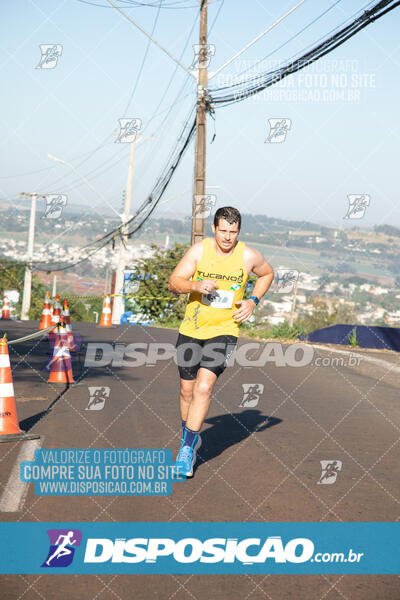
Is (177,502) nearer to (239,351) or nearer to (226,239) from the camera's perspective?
(226,239)

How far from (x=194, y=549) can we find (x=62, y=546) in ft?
2.50

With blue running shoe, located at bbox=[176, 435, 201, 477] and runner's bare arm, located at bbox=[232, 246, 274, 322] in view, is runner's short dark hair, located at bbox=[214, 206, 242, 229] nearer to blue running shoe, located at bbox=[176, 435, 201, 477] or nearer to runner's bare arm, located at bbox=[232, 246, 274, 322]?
runner's bare arm, located at bbox=[232, 246, 274, 322]

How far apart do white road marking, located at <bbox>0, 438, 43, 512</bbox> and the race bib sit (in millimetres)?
2001

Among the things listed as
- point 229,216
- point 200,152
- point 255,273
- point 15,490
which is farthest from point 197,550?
point 200,152

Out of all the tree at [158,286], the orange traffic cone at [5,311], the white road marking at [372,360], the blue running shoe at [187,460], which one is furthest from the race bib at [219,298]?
the tree at [158,286]

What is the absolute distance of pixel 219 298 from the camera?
6.16 m

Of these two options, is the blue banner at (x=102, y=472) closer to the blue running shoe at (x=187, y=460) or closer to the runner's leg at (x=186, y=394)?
the blue running shoe at (x=187, y=460)

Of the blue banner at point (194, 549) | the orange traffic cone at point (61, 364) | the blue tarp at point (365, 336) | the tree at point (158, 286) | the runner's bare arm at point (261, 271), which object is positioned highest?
the runner's bare arm at point (261, 271)

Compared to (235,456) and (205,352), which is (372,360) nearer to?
(235,456)

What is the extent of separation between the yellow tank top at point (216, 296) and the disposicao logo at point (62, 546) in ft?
7.20

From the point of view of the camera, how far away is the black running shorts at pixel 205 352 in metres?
6.21

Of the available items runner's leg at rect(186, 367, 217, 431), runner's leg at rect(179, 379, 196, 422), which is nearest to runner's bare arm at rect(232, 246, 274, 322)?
runner's leg at rect(186, 367, 217, 431)

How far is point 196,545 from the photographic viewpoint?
4.38m

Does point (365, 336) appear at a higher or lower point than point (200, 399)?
lower
